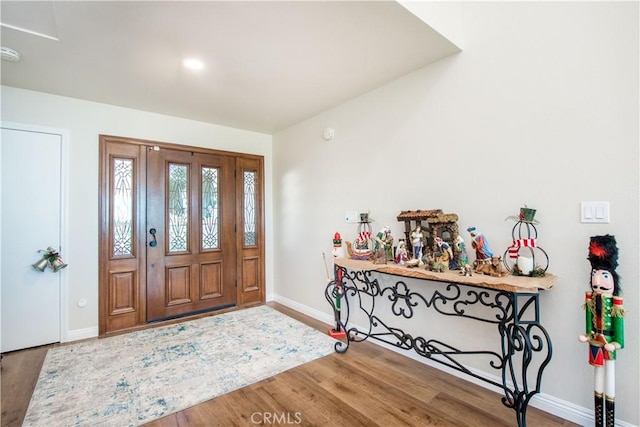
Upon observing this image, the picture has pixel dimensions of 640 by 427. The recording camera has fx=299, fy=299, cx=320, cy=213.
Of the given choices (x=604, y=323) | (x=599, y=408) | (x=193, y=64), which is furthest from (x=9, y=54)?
(x=599, y=408)

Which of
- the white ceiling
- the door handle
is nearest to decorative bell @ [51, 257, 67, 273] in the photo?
the door handle

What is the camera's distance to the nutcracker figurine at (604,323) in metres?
1.47

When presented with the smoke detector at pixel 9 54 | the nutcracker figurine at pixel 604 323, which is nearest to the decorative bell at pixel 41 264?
the smoke detector at pixel 9 54

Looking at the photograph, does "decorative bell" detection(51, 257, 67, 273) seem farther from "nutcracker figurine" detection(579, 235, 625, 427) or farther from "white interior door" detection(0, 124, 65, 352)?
"nutcracker figurine" detection(579, 235, 625, 427)

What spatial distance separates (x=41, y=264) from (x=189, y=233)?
1.42m

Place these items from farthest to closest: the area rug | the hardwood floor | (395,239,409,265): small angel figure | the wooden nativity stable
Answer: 1. (395,239,409,265): small angel figure
2. the wooden nativity stable
3. the area rug
4. the hardwood floor

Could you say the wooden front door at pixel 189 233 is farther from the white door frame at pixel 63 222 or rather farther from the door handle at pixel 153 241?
the white door frame at pixel 63 222

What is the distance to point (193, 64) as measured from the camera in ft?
8.09

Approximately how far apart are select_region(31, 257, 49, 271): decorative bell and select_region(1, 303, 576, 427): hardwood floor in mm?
869

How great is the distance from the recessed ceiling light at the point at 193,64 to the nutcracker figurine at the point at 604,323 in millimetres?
2931

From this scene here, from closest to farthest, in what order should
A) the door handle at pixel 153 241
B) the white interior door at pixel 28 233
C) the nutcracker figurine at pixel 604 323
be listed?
the nutcracker figurine at pixel 604 323 → the white interior door at pixel 28 233 → the door handle at pixel 153 241

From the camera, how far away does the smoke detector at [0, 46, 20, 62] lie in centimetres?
224

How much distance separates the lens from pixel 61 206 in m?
3.10

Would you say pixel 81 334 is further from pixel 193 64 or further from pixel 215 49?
pixel 215 49
